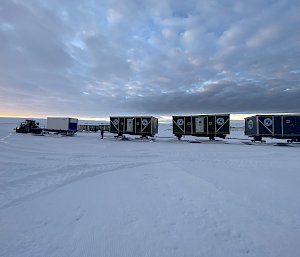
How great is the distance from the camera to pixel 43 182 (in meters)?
6.36

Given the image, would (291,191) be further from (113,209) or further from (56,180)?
(56,180)

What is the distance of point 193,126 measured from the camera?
27578 millimetres

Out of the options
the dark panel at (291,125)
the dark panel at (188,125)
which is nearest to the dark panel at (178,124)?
the dark panel at (188,125)

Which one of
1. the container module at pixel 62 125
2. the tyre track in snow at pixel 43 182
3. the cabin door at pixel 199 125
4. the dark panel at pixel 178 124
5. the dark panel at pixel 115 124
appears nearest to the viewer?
the tyre track in snow at pixel 43 182

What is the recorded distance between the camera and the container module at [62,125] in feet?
Result: 129

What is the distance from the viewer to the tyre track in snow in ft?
16.6

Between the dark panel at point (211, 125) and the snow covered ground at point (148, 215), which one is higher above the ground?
the dark panel at point (211, 125)

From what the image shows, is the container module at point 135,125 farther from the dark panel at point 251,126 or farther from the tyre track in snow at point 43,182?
the tyre track in snow at point 43,182

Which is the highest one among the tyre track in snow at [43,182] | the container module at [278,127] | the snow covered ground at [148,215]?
the container module at [278,127]

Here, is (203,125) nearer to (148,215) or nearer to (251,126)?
(251,126)

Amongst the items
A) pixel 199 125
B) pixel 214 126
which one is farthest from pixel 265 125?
pixel 199 125

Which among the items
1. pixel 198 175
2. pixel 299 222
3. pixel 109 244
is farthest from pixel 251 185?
pixel 109 244

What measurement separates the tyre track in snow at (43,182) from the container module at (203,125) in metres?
19.8

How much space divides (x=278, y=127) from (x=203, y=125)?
338 inches
